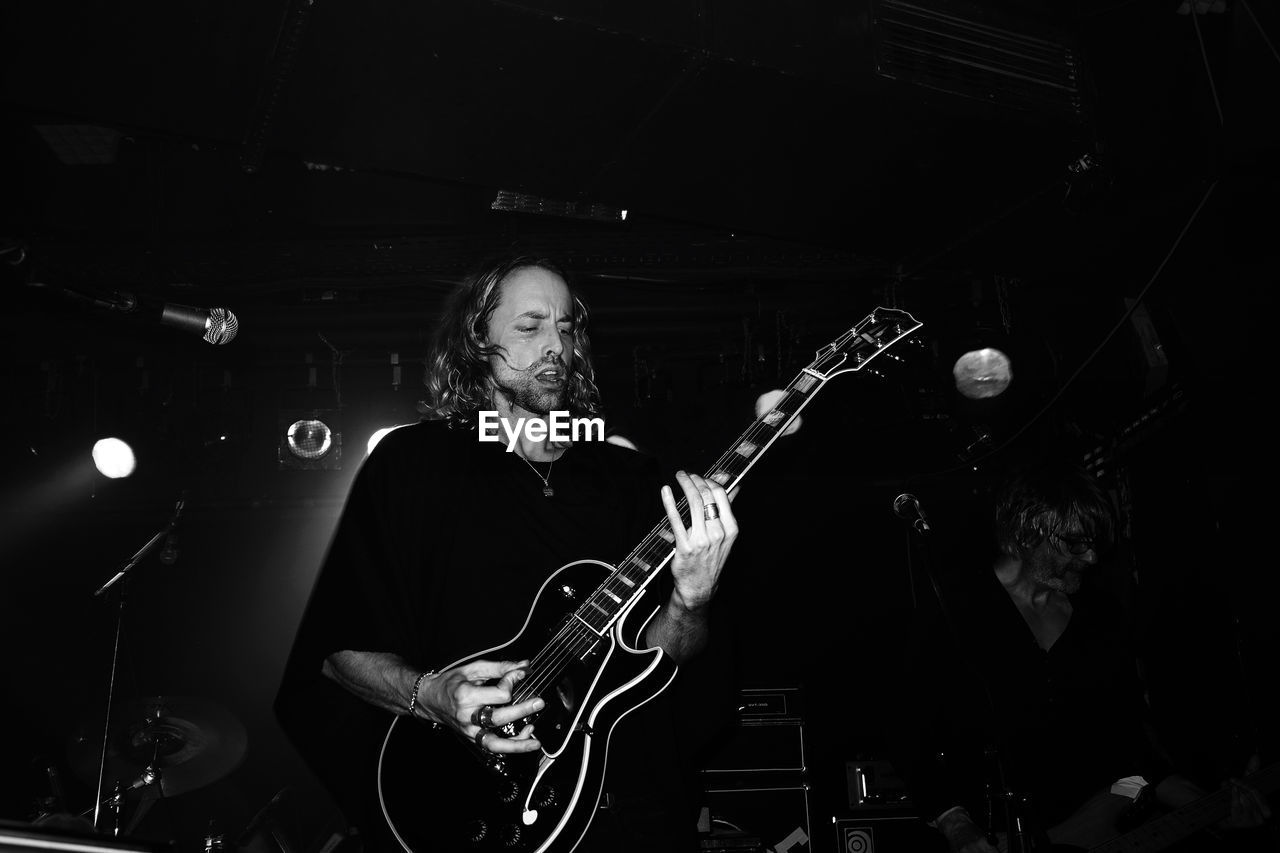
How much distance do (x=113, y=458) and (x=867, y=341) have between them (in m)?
5.00

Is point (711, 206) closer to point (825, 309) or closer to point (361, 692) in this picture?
point (825, 309)

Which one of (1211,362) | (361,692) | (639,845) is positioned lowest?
(639,845)

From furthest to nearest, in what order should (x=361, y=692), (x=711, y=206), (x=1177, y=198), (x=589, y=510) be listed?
(x=1177, y=198) < (x=711, y=206) < (x=589, y=510) < (x=361, y=692)

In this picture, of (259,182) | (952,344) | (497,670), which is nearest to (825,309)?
(952,344)

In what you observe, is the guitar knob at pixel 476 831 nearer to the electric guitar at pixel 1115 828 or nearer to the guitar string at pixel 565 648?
the guitar string at pixel 565 648

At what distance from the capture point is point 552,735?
205 cm

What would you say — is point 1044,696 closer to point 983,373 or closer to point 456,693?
point 983,373

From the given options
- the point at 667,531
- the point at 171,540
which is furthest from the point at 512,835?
the point at 171,540

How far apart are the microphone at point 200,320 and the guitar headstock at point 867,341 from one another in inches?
88.0

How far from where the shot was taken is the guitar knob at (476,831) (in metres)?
1.94

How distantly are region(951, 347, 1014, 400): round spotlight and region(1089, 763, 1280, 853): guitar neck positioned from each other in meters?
2.63

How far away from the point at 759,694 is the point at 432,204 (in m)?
3.43

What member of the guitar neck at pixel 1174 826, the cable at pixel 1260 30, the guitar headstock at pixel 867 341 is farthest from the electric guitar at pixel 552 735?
the cable at pixel 1260 30

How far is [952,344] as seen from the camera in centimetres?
562
